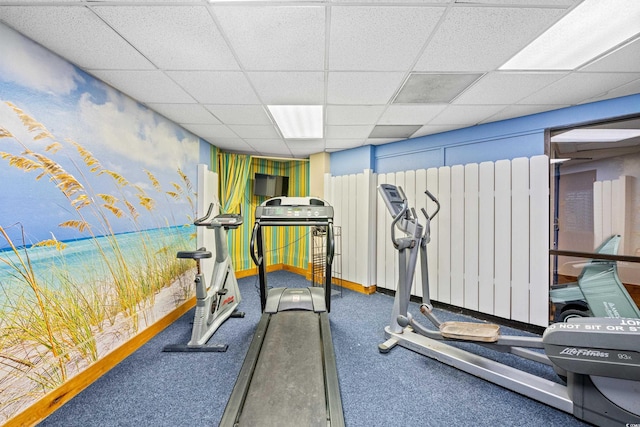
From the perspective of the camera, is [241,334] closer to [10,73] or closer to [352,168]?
[10,73]

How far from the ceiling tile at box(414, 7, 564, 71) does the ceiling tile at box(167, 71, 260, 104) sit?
1542 millimetres

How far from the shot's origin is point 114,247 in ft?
7.73

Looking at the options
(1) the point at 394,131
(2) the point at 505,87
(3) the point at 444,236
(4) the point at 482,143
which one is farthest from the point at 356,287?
(2) the point at 505,87

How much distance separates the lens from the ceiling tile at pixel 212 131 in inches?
135

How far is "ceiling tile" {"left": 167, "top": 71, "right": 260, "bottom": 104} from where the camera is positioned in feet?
6.97

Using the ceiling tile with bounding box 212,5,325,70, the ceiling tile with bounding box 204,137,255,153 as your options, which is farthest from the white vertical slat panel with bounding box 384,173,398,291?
the ceiling tile with bounding box 204,137,255,153

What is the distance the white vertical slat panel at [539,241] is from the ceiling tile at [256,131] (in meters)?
3.28

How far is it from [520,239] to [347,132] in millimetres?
2589

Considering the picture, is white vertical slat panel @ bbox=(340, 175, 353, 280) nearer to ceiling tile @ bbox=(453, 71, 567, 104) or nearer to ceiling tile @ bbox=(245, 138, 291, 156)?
ceiling tile @ bbox=(245, 138, 291, 156)

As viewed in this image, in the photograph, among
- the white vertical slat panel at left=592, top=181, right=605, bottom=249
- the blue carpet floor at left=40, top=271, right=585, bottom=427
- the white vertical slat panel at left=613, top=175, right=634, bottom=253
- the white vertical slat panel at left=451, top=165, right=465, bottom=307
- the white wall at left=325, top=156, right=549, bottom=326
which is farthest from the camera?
the white vertical slat panel at left=451, top=165, right=465, bottom=307

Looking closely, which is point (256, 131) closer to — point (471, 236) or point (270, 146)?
point (270, 146)

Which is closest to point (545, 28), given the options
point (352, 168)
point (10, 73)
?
point (352, 168)

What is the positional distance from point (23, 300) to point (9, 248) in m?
0.36

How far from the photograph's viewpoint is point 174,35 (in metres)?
1.65
